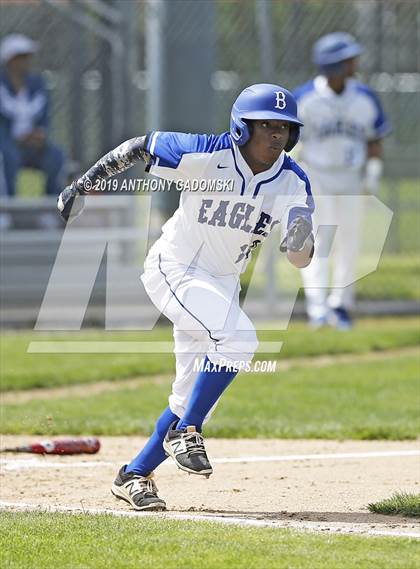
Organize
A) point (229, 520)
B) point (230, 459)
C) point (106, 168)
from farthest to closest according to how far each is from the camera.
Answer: point (230, 459) < point (106, 168) < point (229, 520)

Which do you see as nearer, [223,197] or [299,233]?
[299,233]

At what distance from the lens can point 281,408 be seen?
29.5 ft

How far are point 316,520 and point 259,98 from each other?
1.88 metres

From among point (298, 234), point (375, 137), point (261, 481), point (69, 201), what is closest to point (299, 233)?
point (298, 234)

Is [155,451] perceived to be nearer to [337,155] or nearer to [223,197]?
[223,197]

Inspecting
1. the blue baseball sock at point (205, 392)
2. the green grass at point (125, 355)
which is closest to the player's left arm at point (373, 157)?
the green grass at point (125, 355)

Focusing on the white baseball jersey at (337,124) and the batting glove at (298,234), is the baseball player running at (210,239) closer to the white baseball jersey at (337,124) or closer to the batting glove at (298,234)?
the batting glove at (298,234)

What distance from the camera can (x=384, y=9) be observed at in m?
14.5

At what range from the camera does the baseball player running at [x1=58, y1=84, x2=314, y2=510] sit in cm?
562

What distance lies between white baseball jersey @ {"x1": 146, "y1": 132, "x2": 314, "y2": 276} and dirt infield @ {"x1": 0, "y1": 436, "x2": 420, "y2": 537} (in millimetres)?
1161

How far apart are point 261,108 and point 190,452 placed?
5.15 feet

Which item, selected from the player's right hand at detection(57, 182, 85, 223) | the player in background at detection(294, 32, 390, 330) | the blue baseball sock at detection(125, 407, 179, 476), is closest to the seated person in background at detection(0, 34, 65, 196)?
the player in background at detection(294, 32, 390, 330)

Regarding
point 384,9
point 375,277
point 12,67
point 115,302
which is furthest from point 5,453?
point 384,9

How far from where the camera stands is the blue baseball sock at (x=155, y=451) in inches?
233
